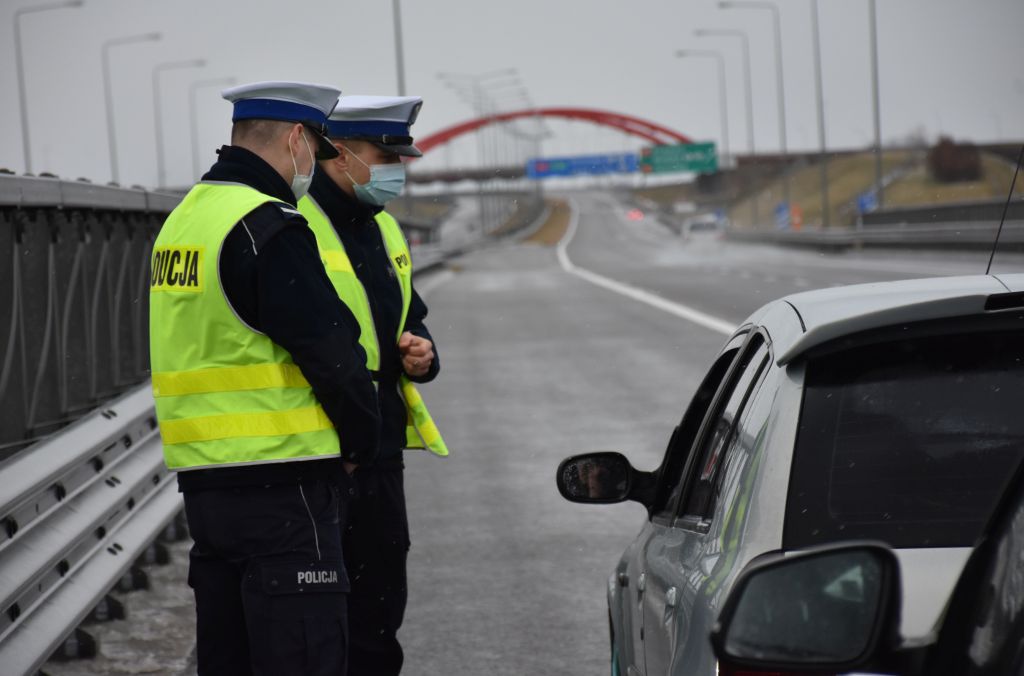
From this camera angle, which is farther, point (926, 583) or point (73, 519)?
point (73, 519)

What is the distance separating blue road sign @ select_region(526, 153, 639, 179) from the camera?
157 m

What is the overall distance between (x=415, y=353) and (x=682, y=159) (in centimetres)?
13157

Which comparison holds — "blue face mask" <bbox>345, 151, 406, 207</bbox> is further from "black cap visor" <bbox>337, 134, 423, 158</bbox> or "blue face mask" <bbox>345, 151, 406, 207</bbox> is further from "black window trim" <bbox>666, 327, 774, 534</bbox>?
"black window trim" <bbox>666, 327, 774, 534</bbox>

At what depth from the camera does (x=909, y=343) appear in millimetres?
2756

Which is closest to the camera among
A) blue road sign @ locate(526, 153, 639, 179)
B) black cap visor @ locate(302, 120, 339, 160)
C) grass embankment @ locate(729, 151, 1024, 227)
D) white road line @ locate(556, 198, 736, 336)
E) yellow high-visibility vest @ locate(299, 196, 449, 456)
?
black cap visor @ locate(302, 120, 339, 160)

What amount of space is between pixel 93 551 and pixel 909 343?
4248 mm

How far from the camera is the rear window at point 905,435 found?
8.81 ft

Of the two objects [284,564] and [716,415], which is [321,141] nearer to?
[284,564]

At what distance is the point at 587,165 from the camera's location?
15912 centimetres

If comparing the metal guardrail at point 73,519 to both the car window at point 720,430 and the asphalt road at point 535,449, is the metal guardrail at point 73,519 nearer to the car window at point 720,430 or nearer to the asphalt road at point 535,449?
the asphalt road at point 535,449

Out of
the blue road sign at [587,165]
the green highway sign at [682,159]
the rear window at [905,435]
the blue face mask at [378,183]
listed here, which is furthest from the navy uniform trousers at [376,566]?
the blue road sign at [587,165]

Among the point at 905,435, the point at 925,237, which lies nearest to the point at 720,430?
the point at 905,435

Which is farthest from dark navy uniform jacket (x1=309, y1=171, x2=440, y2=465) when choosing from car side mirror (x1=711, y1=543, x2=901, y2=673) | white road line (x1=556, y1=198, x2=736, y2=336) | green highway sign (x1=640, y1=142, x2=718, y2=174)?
green highway sign (x1=640, y1=142, x2=718, y2=174)

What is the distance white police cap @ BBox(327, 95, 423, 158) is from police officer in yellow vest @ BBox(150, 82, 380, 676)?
1183 mm
